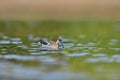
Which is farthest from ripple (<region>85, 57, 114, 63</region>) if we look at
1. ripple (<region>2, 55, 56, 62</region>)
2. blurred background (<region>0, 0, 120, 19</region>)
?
blurred background (<region>0, 0, 120, 19</region>)

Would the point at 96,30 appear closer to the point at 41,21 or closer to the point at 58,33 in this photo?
the point at 58,33

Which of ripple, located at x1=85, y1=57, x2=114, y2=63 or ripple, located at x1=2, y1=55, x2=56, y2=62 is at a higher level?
ripple, located at x1=2, y1=55, x2=56, y2=62

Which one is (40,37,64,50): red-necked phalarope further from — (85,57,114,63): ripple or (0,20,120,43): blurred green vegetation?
(85,57,114,63): ripple

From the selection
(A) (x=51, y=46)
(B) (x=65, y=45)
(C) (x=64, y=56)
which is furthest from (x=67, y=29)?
(C) (x=64, y=56)

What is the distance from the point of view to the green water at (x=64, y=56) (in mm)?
10688

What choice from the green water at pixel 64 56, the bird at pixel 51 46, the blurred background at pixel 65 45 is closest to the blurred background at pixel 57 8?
the blurred background at pixel 65 45

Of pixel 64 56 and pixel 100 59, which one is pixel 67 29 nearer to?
pixel 64 56

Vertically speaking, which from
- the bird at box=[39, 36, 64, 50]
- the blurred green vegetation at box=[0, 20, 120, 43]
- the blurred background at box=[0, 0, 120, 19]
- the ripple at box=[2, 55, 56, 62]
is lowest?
the ripple at box=[2, 55, 56, 62]

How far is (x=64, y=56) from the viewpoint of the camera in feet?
41.7

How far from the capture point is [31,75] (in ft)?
34.8

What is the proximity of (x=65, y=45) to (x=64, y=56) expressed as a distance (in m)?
1.79

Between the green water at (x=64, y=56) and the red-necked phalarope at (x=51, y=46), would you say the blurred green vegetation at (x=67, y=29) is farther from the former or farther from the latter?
the red-necked phalarope at (x=51, y=46)

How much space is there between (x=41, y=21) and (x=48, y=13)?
13.9ft

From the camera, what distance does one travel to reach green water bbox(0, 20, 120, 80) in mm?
10688
